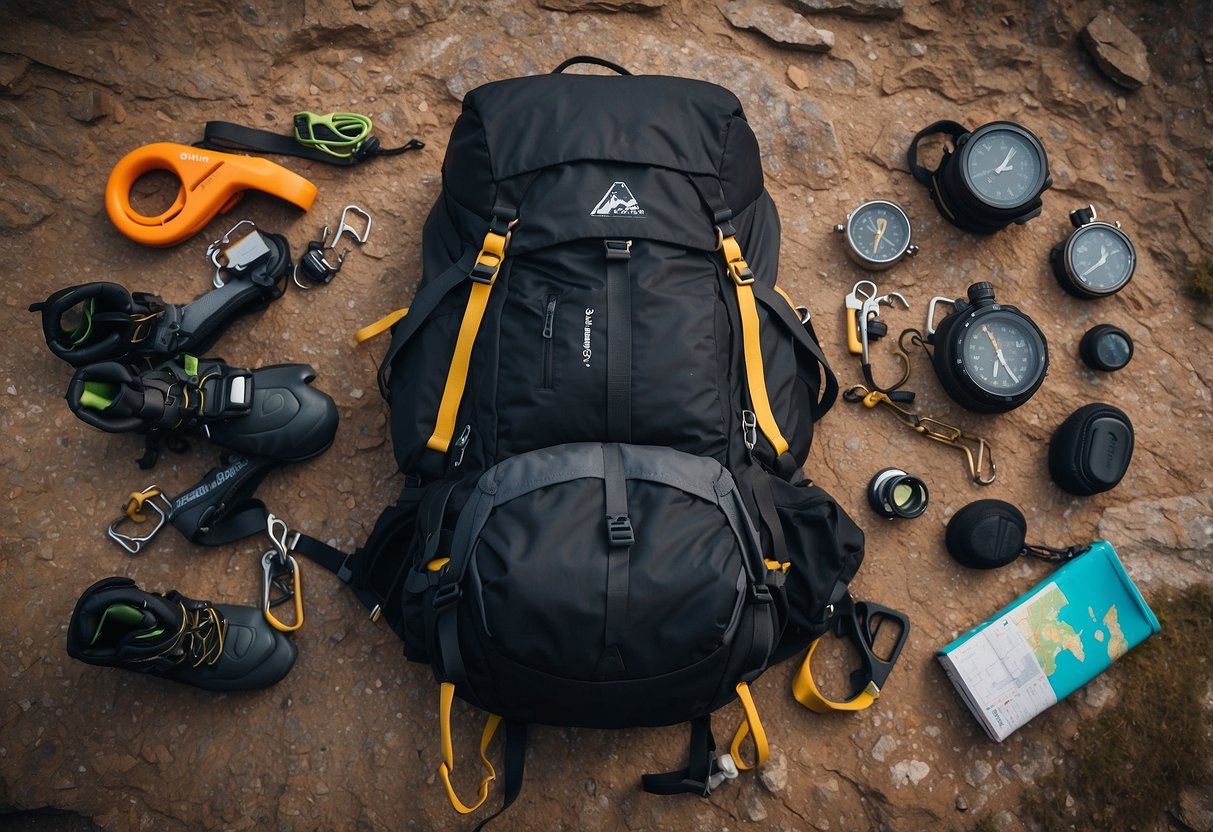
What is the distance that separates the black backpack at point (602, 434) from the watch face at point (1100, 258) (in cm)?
130

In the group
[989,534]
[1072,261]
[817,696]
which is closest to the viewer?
[817,696]

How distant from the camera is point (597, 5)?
11.2 feet

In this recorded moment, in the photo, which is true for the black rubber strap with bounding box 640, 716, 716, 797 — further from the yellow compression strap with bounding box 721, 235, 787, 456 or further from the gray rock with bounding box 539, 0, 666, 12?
the gray rock with bounding box 539, 0, 666, 12

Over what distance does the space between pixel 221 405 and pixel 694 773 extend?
225 cm

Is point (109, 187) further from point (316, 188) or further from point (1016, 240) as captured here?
point (1016, 240)

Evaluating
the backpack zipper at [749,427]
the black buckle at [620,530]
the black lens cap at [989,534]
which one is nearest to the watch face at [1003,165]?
the black lens cap at [989,534]

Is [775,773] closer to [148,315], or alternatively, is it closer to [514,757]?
[514,757]

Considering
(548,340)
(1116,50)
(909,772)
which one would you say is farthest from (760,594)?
(1116,50)

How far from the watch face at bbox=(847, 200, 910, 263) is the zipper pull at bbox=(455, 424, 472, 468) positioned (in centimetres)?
184

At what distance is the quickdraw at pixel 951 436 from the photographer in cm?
308

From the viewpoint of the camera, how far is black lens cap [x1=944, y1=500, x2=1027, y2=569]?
2914 mm

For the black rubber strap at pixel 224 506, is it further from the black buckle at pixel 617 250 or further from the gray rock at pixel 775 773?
the gray rock at pixel 775 773

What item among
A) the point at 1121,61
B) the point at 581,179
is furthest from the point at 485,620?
the point at 1121,61

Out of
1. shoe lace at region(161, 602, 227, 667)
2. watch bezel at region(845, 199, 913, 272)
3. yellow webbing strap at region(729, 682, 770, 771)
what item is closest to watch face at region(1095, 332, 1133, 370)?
watch bezel at region(845, 199, 913, 272)
